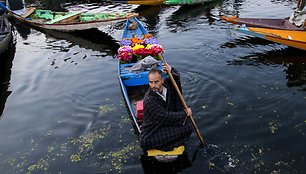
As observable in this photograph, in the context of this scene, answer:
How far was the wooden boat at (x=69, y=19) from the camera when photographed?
15930mm

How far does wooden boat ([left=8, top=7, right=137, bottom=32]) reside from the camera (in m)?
15.9

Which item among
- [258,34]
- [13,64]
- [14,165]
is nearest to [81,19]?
[13,64]

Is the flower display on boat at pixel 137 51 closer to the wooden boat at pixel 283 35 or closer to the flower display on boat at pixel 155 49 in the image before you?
the flower display on boat at pixel 155 49

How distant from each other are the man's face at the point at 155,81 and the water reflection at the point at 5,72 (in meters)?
7.35

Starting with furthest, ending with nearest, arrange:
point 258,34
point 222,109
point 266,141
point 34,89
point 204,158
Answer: point 258,34, point 34,89, point 222,109, point 266,141, point 204,158

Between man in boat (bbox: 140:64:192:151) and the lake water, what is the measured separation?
0.94m

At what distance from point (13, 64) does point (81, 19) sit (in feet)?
18.1

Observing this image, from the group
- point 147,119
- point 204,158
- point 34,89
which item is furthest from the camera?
point 34,89

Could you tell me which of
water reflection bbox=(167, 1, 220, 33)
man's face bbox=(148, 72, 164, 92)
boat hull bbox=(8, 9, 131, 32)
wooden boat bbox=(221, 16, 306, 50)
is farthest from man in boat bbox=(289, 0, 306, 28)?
man's face bbox=(148, 72, 164, 92)

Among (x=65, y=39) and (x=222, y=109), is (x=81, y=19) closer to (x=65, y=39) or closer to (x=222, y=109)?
(x=65, y=39)

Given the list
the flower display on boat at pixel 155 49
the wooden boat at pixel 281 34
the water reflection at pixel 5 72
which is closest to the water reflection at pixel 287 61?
the wooden boat at pixel 281 34

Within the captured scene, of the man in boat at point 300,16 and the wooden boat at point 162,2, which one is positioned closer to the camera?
the man in boat at point 300,16

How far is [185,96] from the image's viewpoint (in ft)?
32.1

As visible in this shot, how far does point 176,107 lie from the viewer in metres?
6.46
